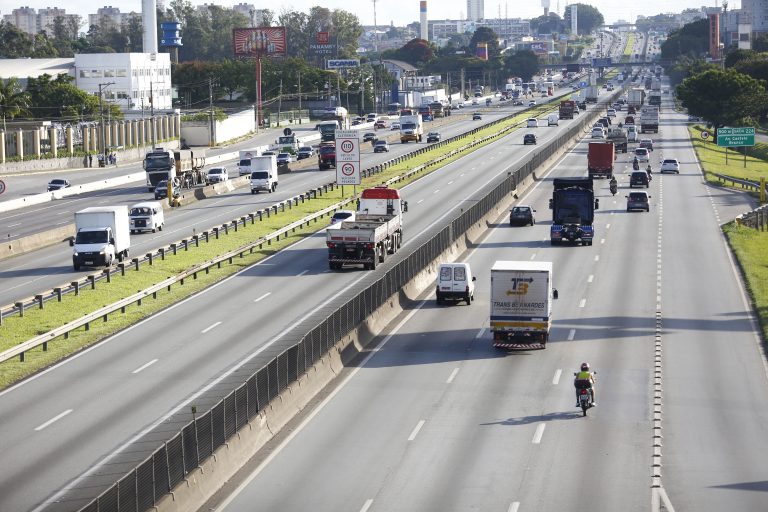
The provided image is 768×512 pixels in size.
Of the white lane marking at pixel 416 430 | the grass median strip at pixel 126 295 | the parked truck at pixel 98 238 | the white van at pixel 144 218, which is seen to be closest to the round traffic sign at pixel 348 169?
the grass median strip at pixel 126 295

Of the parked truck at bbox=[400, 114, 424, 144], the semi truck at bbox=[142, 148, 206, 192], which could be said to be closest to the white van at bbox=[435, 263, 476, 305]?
the semi truck at bbox=[142, 148, 206, 192]

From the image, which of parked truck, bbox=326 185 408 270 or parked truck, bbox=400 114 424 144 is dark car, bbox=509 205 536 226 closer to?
parked truck, bbox=326 185 408 270

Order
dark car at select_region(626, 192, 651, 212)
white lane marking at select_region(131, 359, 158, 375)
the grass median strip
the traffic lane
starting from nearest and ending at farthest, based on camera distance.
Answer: the traffic lane
white lane marking at select_region(131, 359, 158, 375)
the grass median strip
dark car at select_region(626, 192, 651, 212)

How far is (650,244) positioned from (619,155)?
69.1 metres

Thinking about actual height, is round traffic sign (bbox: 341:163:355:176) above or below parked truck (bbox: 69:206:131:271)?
above

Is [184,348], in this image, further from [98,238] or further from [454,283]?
[98,238]

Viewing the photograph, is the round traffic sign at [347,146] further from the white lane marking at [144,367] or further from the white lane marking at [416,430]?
the white lane marking at [416,430]

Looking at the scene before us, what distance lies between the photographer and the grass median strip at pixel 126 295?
149ft

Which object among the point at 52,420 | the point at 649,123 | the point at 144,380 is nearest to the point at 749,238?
the point at 144,380

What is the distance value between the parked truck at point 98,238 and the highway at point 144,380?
6744 mm

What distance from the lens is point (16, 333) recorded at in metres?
48.4

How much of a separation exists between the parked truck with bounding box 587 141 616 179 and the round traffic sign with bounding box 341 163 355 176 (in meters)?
25.8

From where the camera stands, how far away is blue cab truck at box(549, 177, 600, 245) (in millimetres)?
74062

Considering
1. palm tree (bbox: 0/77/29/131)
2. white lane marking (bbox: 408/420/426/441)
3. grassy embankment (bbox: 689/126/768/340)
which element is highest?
palm tree (bbox: 0/77/29/131)
